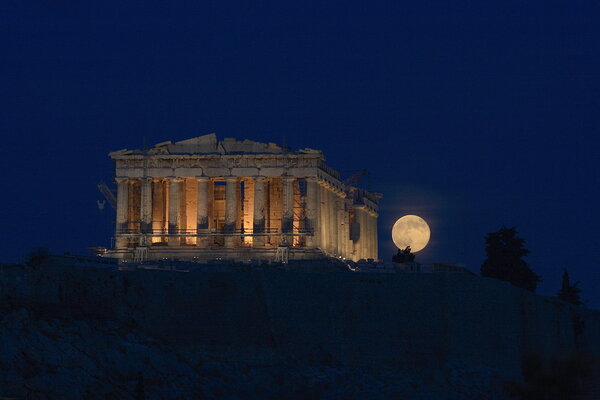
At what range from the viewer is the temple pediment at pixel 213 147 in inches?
3140

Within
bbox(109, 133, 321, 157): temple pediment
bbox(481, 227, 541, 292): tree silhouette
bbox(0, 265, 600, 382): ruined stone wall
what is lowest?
bbox(0, 265, 600, 382): ruined stone wall

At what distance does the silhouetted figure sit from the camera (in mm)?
84375

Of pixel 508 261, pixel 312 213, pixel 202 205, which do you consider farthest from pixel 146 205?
pixel 508 261

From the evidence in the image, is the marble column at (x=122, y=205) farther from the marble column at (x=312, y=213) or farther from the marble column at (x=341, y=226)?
the marble column at (x=341, y=226)

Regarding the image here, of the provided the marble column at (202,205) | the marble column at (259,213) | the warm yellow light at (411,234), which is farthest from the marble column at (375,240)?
the marble column at (202,205)

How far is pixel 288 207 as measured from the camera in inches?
3118

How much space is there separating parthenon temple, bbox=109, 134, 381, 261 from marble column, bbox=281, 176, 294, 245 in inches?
0.9

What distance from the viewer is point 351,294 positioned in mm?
67562

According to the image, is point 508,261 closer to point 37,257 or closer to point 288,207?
point 288,207

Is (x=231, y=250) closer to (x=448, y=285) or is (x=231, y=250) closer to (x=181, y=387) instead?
(x=448, y=285)

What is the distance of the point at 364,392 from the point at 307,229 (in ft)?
57.3

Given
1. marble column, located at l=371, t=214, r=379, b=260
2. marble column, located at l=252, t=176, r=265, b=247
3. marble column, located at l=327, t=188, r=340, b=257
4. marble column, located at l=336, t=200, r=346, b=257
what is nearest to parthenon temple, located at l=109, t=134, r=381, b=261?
marble column, located at l=252, t=176, r=265, b=247

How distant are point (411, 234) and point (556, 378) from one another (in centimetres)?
5120

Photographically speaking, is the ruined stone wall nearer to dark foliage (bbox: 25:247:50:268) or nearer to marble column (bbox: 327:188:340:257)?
dark foliage (bbox: 25:247:50:268)
